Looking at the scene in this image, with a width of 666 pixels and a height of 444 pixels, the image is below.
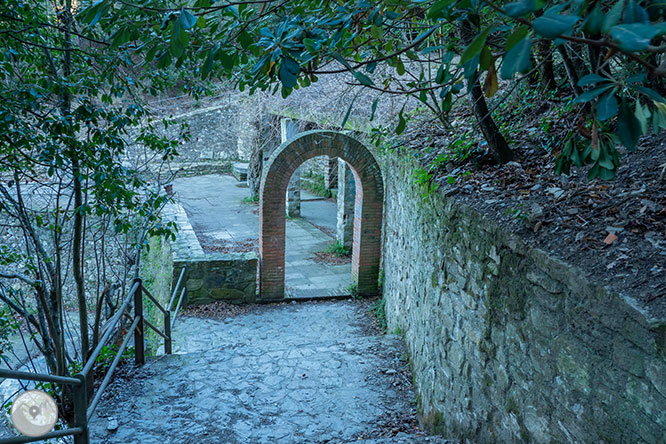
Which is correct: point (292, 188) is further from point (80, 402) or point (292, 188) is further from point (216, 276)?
point (80, 402)

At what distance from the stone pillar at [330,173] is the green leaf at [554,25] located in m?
15.4

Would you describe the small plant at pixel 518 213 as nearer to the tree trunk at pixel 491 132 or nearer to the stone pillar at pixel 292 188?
the tree trunk at pixel 491 132

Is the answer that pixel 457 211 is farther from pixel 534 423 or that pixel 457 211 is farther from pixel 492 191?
pixel 534 423

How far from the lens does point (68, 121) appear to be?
12.0 ft

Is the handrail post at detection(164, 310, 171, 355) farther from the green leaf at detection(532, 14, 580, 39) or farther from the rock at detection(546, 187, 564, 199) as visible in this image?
the green leaf at detection(532, 14, 580, 39)

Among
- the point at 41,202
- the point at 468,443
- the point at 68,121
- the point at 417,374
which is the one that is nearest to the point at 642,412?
the point at 468,443

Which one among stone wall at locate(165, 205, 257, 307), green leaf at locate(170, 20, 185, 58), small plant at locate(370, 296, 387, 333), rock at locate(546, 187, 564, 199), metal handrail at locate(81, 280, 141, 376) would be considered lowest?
small plant at locate(370, 296, 387, 333)

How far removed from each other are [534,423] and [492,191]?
1730 millimetres

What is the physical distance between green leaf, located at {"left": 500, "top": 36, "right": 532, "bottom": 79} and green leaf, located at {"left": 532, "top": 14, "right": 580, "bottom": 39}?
0.10 meters

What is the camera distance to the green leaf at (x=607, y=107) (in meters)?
1.37

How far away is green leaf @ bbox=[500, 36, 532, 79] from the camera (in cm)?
123

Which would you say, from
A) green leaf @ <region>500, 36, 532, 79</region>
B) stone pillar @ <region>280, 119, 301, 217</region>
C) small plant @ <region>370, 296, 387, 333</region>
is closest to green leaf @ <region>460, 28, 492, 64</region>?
green leaf @ <region>500, 36, 532, 79</region>

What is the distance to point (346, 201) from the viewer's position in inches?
435

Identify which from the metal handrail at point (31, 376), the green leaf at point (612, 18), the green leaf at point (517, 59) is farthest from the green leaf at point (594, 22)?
the metal handrail at point (31, 376)
